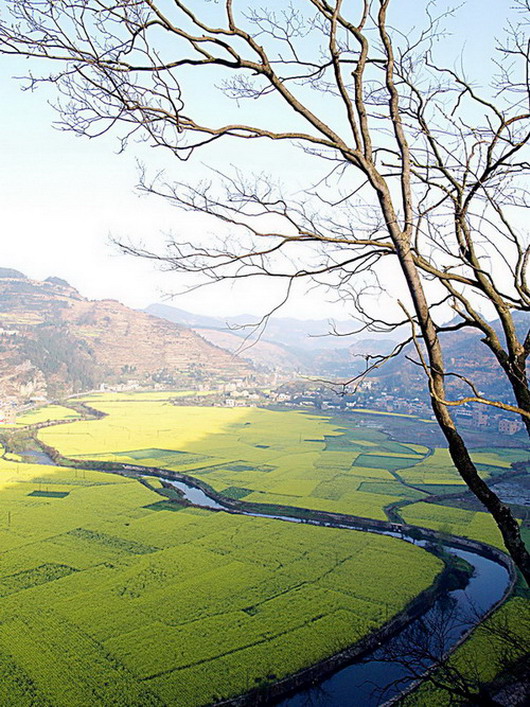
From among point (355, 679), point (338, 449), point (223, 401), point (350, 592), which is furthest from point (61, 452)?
point (223, 401)

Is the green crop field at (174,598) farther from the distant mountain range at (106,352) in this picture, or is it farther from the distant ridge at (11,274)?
the distant ridge at (11,274)

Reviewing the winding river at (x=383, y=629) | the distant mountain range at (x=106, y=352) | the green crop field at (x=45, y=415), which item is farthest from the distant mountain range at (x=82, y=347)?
the winding river at (x=383, y=629)

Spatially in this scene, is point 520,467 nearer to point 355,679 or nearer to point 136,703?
point 355,679

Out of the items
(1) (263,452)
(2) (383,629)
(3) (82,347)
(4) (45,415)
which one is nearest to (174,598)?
(2) (383,629)

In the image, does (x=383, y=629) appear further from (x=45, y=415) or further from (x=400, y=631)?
(x=45, y=415)

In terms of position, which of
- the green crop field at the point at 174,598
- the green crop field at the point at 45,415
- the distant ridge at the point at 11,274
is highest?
the distant ridge at the point at 11,274
